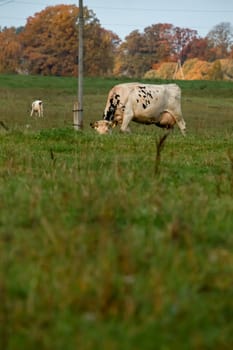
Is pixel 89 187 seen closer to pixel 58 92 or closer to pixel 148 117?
pixel 148 117

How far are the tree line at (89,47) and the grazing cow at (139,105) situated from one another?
5765 cm

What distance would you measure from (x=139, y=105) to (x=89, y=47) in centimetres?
5907

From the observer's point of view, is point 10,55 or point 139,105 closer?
point 139,105

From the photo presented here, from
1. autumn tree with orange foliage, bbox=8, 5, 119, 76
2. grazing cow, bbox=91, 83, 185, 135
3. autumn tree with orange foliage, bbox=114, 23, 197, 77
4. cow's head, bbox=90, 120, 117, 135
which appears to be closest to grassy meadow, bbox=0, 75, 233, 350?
cow's head, bbox=90, 120, 117, 135

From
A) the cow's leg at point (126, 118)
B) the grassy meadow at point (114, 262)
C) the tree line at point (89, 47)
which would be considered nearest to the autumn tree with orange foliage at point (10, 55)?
the tree line at point (89, 47)

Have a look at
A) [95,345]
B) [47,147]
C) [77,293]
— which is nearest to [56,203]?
[77,293]

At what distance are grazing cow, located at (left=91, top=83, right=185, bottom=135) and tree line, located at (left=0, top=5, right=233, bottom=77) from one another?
57648 mm

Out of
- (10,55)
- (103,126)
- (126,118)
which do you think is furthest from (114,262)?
(10,55)

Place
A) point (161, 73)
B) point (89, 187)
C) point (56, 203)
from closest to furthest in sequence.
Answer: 1. point (56, 203)
2. point (89, 187)
3. point (161, 73)

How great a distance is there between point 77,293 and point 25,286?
283 mm

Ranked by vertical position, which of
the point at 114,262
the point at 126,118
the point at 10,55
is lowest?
the point at 10,55

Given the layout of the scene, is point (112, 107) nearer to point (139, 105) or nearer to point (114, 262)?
point (139, 105)

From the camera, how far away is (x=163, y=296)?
3020 mm

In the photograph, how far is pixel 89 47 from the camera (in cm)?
7675
